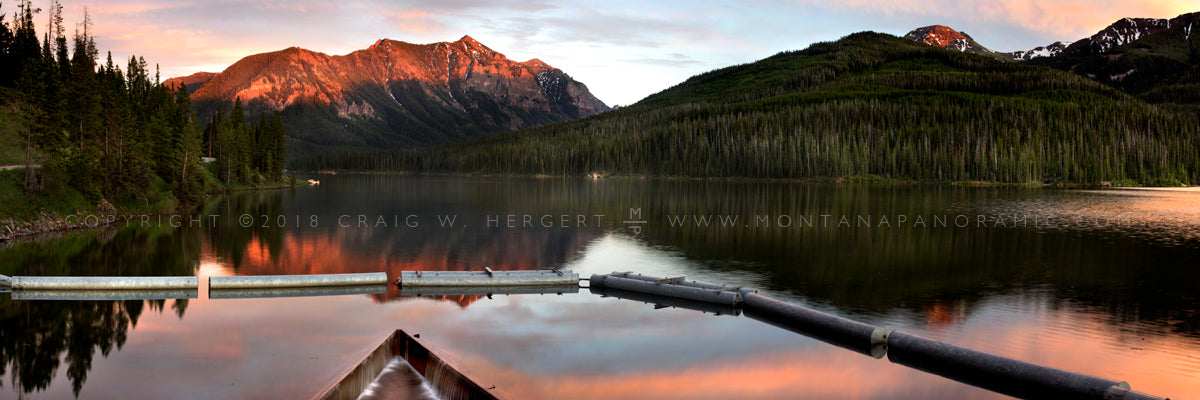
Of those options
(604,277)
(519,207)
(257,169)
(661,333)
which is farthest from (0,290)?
(257,169)

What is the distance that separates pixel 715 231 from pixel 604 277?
28.3 metres

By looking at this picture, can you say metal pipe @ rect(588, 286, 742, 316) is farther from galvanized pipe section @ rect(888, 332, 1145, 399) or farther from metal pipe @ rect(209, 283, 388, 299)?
metal pipe @ rect(209, 283, 388, 299)

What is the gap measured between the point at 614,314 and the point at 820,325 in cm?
731

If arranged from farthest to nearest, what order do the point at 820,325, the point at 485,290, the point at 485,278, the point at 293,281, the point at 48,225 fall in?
1. the point at 48,225
2. the point at 485,290
3. the point at 485,278
4. the point at 293,281
5. the point at 820,325

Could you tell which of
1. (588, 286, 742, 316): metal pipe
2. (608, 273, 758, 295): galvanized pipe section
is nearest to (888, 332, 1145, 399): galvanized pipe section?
(588, 286, 742, 316): metal pipe

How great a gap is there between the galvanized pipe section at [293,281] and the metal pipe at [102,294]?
3.85 feet

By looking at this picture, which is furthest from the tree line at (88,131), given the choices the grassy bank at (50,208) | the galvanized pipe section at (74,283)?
the galvanized pipe section at (74,283)

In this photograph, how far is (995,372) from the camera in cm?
1984

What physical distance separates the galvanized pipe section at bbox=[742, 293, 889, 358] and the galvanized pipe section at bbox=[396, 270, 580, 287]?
826 cm

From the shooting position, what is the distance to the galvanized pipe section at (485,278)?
1245 inches

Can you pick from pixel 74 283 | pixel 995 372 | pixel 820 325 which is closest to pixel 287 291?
pixel 74 283

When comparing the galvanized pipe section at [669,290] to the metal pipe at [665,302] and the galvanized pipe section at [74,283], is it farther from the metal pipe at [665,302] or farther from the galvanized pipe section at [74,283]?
the galvanized pipe section at [74,283]

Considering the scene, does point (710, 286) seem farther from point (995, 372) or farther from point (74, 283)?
point (74, 283)

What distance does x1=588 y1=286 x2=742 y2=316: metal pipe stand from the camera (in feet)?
93.4
